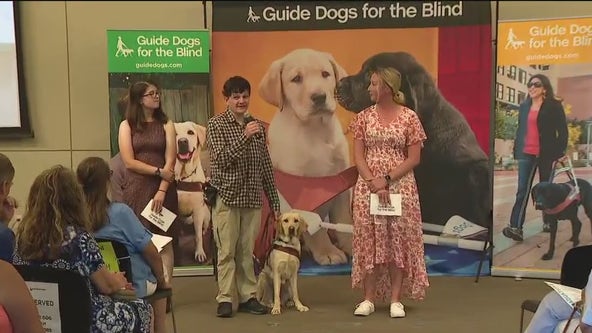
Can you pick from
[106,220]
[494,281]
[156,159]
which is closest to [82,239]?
[106,220]

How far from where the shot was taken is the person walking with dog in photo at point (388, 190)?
12.1 feet

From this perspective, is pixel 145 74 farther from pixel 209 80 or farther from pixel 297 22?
pixel 297 22

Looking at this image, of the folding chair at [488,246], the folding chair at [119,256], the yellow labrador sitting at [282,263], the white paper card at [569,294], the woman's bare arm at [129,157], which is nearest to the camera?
the white paper card at [569,294]

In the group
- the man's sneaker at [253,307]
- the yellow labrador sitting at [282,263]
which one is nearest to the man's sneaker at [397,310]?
the yellow labrador sitting at [282,263]

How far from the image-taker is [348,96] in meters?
4.83

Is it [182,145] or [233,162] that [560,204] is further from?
[182,145]

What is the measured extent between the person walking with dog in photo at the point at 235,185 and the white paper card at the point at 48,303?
1.73m

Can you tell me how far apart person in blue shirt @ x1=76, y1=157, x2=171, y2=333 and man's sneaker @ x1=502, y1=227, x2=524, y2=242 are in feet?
9.36

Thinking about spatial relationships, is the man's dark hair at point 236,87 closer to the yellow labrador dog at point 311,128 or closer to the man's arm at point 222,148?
the man's arm at point 222,148

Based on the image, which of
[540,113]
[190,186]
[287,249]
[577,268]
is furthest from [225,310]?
[540,113]

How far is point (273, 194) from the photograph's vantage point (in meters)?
3.86

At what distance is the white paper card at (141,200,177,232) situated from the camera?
3988 mm

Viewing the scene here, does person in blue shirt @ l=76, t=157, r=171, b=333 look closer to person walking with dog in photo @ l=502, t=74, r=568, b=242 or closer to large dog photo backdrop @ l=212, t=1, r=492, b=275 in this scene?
large dog photo backdrop @ l=212, t=1, r=492, b=275

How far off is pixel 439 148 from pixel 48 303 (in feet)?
11.2
